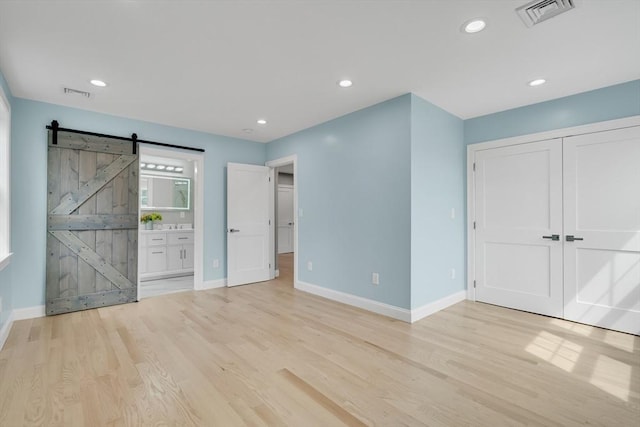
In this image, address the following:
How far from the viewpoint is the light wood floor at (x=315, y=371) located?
177cm

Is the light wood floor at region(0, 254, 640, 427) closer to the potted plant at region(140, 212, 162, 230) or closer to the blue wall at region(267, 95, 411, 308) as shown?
the blue wall at region(267, 95, 411, 308)

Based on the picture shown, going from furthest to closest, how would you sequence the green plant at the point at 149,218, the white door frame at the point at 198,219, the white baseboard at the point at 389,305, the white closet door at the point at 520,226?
the green plant at the point at 149,218
the white door frame at the point at 198,219
the white closet door at the point at 520,226
the white baseboard at the point at 389,305

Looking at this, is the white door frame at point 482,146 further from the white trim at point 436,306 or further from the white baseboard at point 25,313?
Result: the white baseboard at point 25,313

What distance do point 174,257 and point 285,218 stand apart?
171 inches

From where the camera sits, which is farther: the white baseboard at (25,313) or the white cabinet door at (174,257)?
the white cabinet door at (174,257)

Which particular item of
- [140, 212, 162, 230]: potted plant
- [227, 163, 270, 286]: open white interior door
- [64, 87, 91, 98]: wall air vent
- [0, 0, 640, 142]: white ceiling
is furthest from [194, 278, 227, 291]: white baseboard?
[64, 87, 91, 98]: wall air vent

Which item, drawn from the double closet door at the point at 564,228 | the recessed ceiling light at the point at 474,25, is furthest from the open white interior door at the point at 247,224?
the recessed ceiling light at the point at 474,25

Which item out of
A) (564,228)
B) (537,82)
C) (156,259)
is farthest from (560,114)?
(156,259)

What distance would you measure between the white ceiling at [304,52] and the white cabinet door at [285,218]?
19.4 ft

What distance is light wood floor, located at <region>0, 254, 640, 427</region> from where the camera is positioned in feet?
5.80

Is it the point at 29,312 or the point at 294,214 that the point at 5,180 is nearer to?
the point at 29,312

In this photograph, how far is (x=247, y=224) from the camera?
515 centimetres

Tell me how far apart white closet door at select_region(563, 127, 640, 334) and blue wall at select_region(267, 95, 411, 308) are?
5.89ft

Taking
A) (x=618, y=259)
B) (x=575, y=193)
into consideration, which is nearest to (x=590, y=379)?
(x=618, y=259)
